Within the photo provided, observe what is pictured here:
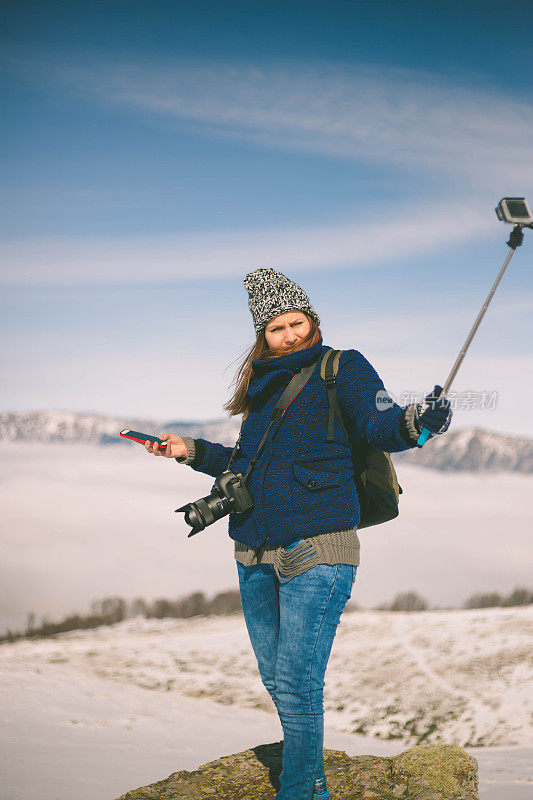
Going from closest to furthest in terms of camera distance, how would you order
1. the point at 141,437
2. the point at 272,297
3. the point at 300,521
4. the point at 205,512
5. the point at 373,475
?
the point at 300,521
the point at 373,475
the point at 205,512
the point at 272,297
the point at 141,437

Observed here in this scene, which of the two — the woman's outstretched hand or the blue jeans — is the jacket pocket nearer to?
the blue jeans

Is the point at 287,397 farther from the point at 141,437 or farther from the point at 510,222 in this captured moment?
the point at 510,222

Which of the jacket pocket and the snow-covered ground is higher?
the jacket pocket

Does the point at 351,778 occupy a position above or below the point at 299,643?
below

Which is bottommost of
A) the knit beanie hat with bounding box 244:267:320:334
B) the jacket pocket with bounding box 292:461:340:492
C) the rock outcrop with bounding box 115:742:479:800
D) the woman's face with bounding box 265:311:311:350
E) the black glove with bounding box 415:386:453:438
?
the rock outcrop with bounding box 115:742:479:800

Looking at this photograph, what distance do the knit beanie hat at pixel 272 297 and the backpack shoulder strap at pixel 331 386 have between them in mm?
425

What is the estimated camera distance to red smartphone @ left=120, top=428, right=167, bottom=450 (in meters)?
3.88

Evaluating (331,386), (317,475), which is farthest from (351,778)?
(331,386)

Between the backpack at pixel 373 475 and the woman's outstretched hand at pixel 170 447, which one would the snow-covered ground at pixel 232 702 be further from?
the woman's outstretched hand at pixel 170 447

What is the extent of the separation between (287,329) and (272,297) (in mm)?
219

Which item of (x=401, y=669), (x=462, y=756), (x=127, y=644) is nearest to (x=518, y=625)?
(x=401, y=669)

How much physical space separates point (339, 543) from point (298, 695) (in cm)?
82

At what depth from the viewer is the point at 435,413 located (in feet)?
9.34

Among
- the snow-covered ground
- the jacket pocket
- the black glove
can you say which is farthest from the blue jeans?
the snow-covered ground
